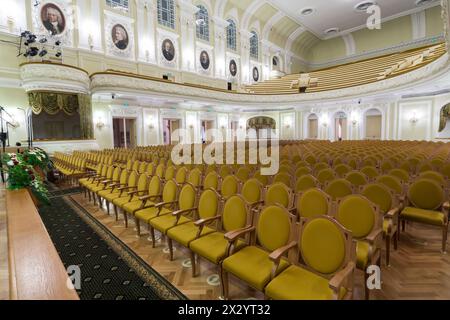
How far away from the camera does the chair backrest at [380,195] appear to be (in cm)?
255

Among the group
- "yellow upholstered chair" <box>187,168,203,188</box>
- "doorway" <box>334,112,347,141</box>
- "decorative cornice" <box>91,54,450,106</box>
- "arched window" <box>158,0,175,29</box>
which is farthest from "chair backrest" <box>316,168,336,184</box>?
"doorway" <box>334,112,347,141</box>

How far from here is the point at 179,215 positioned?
8.48 feet

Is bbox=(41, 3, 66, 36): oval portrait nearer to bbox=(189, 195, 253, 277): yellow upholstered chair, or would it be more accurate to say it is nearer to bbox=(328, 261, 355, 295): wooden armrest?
bbox=(189, 195, 253, 277): yellow upholstered chair

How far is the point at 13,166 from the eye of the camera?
321 cm

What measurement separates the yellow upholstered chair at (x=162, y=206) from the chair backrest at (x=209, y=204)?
51cm

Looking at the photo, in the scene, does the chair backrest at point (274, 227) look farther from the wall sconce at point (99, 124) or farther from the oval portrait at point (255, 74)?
the oval portrait at point (255, 74)

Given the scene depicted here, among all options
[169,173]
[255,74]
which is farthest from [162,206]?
[255,74]

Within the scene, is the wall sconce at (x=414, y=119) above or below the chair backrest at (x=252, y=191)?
above

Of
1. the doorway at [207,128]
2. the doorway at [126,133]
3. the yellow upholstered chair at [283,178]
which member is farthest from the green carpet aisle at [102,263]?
the doorway at [207,128]

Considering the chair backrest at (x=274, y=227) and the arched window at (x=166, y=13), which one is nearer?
the chair backrest at (x=274, y=227)

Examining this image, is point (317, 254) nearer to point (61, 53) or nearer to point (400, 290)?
point (400, 290)

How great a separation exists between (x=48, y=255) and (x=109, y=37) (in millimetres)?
13333

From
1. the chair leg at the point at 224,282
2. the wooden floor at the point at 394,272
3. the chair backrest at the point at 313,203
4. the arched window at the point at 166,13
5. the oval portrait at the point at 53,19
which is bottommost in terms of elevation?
the wooden floor at the point at 394,272

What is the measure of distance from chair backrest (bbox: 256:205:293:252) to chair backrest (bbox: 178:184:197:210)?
97 centimetres
